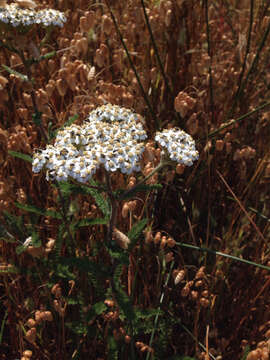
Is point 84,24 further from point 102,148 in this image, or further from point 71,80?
point 102,148

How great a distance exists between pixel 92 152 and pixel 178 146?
33 centimetres

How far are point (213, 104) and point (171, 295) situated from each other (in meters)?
1.15

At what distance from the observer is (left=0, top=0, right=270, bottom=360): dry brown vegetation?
4.97 feet

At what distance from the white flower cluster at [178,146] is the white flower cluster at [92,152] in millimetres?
85

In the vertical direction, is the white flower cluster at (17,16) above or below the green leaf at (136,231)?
above

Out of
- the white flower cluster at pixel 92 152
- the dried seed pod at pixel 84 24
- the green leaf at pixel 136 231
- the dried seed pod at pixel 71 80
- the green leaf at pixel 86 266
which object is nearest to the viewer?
the white flower cluster at pixel 92 152

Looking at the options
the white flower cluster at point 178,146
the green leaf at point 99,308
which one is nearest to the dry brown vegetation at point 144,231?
the green leaf at point 99,308

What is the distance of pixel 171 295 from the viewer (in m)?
1.81

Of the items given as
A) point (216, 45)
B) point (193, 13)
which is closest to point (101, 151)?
point (193, 13)

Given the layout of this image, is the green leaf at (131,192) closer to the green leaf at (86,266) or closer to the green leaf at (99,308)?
the green leaf at (86,266)

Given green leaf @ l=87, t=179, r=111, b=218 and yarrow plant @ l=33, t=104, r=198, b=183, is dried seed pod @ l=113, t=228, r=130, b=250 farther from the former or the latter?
yarrow plant @ l=33, t=104, r=198, b=183

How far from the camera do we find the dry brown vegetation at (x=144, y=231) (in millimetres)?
1514

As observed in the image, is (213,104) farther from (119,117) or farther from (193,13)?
(119,117)

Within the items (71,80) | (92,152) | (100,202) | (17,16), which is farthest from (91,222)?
(17,16)
